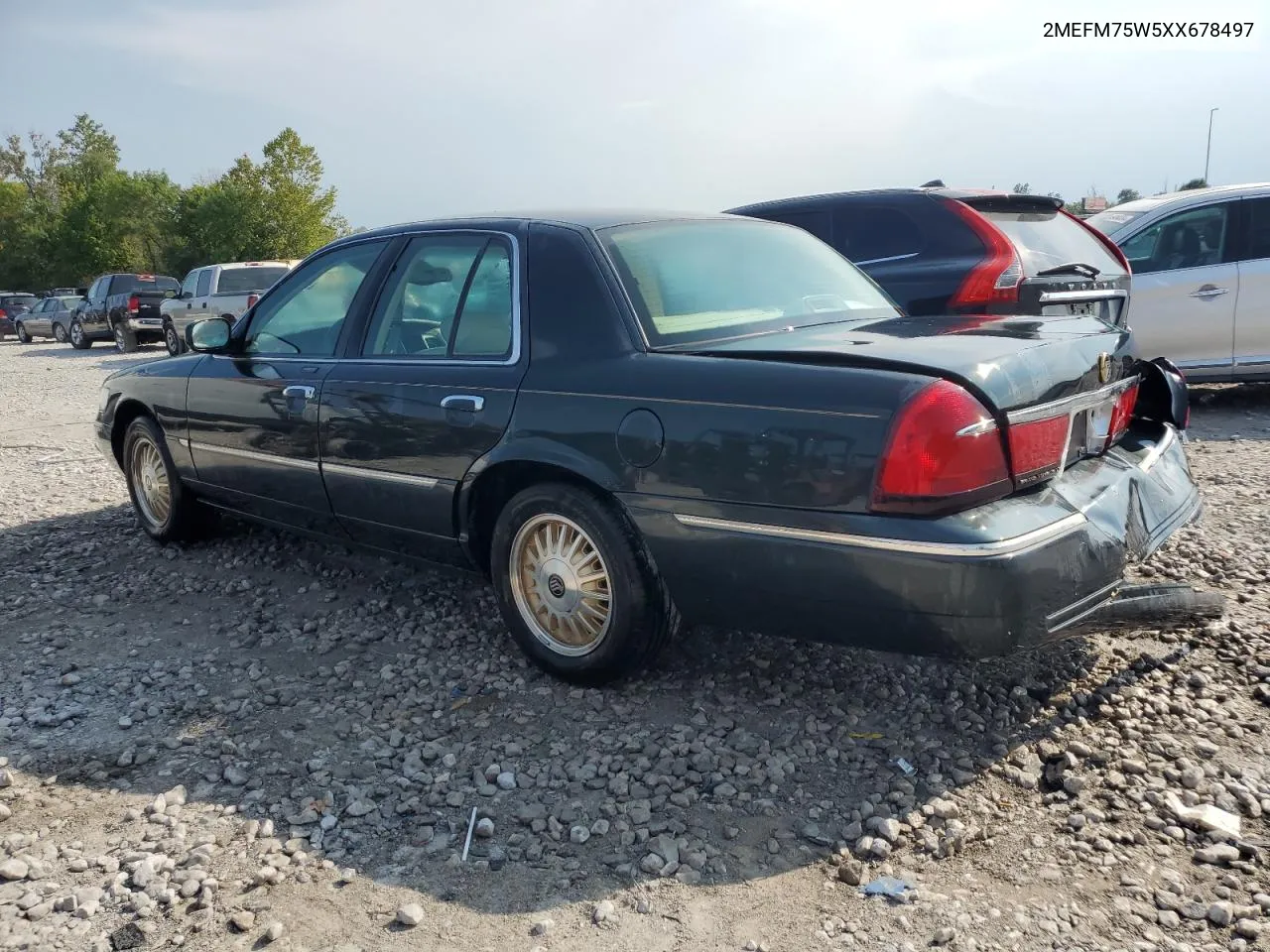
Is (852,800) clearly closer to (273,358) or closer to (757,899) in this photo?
(757,899)

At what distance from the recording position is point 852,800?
2914 mm

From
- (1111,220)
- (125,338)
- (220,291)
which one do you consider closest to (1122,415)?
(1111,220)

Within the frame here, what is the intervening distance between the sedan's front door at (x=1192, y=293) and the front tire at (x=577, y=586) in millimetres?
6330

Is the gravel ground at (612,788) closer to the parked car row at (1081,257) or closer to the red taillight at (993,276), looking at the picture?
the red taillight at (993,276)

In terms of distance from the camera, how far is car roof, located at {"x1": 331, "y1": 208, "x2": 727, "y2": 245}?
3.83 meters

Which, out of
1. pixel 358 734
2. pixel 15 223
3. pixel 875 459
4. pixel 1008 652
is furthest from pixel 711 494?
pixel 15 223

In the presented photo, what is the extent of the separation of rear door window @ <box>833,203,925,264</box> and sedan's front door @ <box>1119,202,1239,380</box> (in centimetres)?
277

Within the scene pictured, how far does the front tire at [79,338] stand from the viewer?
974 inches

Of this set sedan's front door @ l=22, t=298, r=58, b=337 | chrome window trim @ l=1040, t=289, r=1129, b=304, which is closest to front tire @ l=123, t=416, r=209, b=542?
chrome window trim @ l=1040, t=289, r=1129, b=304

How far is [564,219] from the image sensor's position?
385cm

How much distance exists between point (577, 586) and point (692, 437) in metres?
0.75

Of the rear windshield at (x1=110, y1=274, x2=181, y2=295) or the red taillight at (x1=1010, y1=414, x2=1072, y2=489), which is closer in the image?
the red taillight at (x1=1010, y1=414, x2=1072, y2=489)

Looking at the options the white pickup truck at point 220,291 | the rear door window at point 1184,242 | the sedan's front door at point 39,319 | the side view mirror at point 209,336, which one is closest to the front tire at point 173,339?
the white pickup truck at point 220,291

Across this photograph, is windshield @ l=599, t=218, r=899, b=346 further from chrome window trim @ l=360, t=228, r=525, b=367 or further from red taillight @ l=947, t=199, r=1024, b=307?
red taillight @ l=947, t=199, r=1024, b=307
